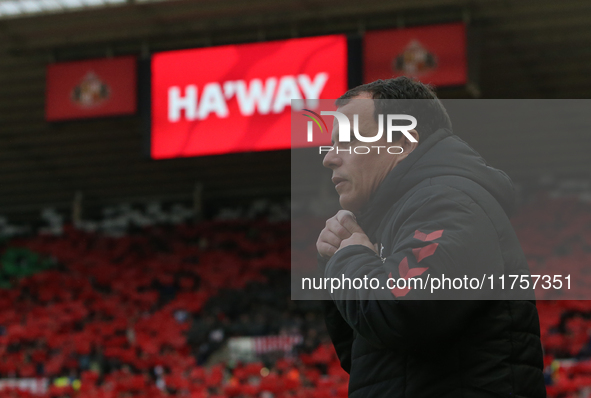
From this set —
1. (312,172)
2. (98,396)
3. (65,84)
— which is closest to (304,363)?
(98,396)

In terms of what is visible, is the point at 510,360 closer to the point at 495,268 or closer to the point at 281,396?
the point at 495,268

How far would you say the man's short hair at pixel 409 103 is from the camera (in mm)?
1416

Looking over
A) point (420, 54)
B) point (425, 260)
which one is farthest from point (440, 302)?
point (420, 54)

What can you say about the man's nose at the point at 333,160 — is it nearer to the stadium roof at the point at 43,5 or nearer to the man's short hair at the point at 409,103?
the man's short hair at the point at 409,103

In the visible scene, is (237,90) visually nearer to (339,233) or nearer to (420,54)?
(420,54)

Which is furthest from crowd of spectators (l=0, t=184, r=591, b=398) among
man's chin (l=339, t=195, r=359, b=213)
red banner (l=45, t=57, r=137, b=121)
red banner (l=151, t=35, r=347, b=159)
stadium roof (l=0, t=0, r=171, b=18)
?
man's chin (l=339, t=195, r=359, b=213)

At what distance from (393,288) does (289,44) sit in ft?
18.5

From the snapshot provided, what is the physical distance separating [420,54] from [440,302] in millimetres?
5502

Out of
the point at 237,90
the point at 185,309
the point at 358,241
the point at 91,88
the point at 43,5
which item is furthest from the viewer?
the point at 185,309

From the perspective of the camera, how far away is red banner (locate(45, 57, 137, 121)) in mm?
7227

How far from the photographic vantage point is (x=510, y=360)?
4.19 feet

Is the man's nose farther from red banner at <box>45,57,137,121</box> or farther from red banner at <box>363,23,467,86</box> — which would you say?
red banner at <box>45,57,137,121</box>

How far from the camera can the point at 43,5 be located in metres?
7.13

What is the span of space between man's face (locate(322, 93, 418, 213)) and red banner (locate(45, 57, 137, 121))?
5956mm
